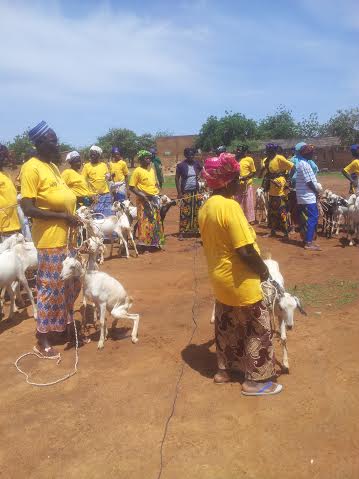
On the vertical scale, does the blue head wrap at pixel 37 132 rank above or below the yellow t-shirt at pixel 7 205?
above

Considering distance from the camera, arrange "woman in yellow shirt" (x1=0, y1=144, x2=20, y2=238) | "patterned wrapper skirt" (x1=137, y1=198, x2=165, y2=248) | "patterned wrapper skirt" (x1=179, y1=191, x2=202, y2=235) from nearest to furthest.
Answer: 1. "woman in yellow shirt" (x1=0, y1=144, x2=20, y2=238)
2. "patterned wrapper skirt" (x1=137, y1=198, x2=165, y2=248)
3. "patterned wrapper skirt" (x1=179, y1=191, x2=202, y2=235)

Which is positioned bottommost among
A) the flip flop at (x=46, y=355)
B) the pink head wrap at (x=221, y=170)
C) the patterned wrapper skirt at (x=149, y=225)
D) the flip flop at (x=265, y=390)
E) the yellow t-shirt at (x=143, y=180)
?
the flip flop at (x=46, y=355)

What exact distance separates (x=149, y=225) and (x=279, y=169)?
3.37 meters

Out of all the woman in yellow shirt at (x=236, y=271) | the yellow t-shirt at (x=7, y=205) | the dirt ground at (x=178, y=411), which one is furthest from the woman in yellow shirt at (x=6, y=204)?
the woman in yellow shirt at (x=236, y=271)

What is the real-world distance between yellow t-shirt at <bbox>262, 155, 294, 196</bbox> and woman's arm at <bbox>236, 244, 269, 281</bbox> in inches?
286

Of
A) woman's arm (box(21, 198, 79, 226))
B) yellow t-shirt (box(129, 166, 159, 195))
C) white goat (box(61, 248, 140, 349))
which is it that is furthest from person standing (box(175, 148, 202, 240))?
woman's arm (box(21, 198, 79, 226))

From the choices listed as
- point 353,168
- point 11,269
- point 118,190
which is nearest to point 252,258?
point 11,269

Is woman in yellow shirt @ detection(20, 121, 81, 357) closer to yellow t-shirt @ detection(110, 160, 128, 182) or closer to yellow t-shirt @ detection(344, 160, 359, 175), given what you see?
yellow t-shirt @ detection(344, 160, 359, 175)

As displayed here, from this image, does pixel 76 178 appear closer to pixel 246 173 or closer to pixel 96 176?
pixel 96 176

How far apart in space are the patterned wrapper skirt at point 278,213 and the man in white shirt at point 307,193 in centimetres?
109

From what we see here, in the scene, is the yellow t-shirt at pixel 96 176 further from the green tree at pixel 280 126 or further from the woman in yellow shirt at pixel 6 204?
the green tree at pixel 280 126

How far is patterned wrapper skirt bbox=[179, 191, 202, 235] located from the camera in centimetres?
1119

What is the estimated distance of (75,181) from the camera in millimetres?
8648

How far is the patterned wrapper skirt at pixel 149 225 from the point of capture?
32.0 feet
